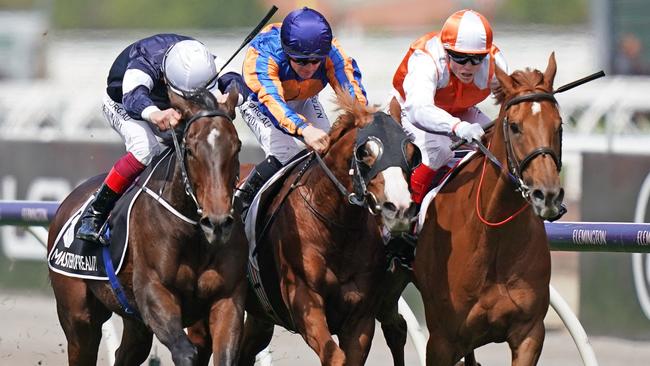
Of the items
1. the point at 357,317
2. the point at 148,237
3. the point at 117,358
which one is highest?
the point at 148,237

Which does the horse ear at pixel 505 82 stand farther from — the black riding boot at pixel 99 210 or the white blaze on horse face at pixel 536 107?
the black riding boot at pixel 99 210

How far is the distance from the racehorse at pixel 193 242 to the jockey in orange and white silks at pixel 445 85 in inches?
34.8

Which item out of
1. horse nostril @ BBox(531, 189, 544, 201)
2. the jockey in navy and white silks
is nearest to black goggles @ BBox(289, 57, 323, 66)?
the jockey in navy and white silks

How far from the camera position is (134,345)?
6.94 m

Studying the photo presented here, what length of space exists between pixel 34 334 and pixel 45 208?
9.99ft

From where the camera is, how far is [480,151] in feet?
19.8

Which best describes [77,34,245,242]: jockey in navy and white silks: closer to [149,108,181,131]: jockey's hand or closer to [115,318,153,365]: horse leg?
[149,108,181,131]: jockey's hand

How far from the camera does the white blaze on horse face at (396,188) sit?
557cm

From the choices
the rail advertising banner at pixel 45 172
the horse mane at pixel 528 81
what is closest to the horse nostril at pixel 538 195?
the horse mane at pixel 528 81

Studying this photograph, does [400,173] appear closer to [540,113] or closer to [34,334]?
[540,113]

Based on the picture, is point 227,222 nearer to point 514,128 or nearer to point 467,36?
point 514,128

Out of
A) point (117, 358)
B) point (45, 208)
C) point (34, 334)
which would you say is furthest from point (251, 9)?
point (117, 358)

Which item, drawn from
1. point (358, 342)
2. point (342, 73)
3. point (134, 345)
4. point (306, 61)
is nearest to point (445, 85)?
point (342, 73)

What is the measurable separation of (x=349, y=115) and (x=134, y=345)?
5.75 ft
